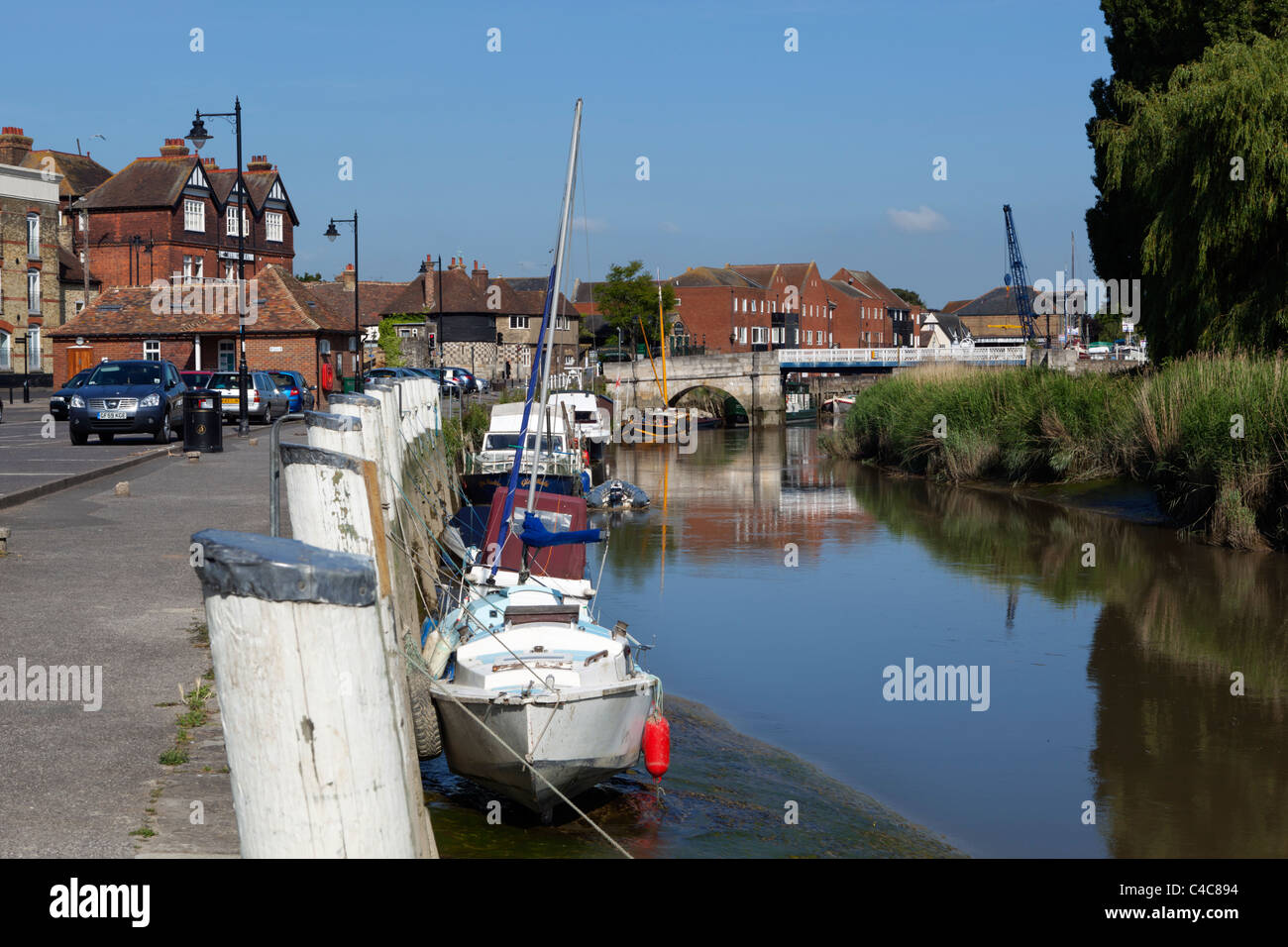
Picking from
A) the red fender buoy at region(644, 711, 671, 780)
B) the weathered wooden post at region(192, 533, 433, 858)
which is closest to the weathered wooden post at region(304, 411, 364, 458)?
the red fender buoy at region(644, 711, 671, 780)

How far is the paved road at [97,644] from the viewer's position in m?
6.59

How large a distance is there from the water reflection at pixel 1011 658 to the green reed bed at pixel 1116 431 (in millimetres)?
1133

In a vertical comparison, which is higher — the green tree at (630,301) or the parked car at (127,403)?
the green tree at (630,301)

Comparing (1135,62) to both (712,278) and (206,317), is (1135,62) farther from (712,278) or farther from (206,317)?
(712,278)

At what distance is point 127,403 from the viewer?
100ft

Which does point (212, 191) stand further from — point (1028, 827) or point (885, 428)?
point (1028, 827)

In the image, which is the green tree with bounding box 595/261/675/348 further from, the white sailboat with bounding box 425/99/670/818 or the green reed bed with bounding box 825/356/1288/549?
the white sailboat with bounding box 425/99/670/818

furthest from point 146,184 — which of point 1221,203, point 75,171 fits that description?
point 1221,203

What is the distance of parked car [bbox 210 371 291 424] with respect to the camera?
43.0 m

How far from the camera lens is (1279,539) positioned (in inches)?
860
